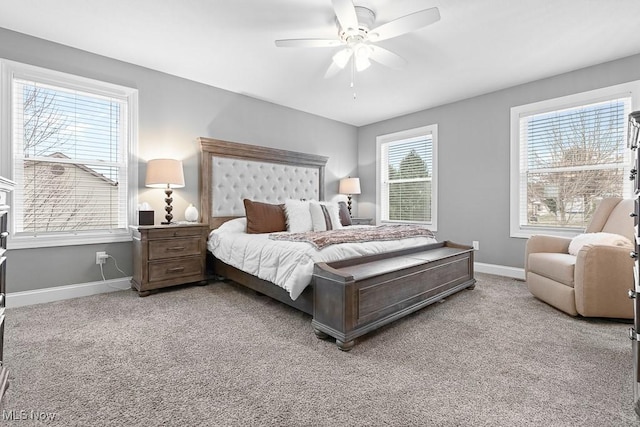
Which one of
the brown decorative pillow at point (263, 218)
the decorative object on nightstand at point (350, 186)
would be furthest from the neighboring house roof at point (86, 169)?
the decorative object on nightstand at point (350, 186)

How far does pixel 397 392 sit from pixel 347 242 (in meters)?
1.28

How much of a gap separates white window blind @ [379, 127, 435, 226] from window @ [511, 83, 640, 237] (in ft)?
4.01

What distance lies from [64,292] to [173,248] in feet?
3.49

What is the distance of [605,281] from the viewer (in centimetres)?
239

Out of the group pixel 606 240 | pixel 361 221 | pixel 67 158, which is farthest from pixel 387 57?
pixel 67 158

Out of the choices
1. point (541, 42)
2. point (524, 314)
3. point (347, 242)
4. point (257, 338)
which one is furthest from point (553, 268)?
point (257, 338)

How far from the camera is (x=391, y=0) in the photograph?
228 cm

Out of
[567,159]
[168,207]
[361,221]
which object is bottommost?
[361,221]

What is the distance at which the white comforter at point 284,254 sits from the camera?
7.50 ft

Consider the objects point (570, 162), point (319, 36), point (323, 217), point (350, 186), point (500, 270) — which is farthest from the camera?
point (350, 186)

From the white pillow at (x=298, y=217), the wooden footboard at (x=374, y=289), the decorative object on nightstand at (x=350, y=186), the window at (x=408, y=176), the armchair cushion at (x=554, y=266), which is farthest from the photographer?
the decorative object on nightstand at (x=350, y=186)

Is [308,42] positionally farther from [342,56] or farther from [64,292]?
[64,292]

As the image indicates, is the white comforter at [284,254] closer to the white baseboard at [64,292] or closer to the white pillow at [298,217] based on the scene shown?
the white pillow at [298,217]

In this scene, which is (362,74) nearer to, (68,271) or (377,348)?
(377,348)
